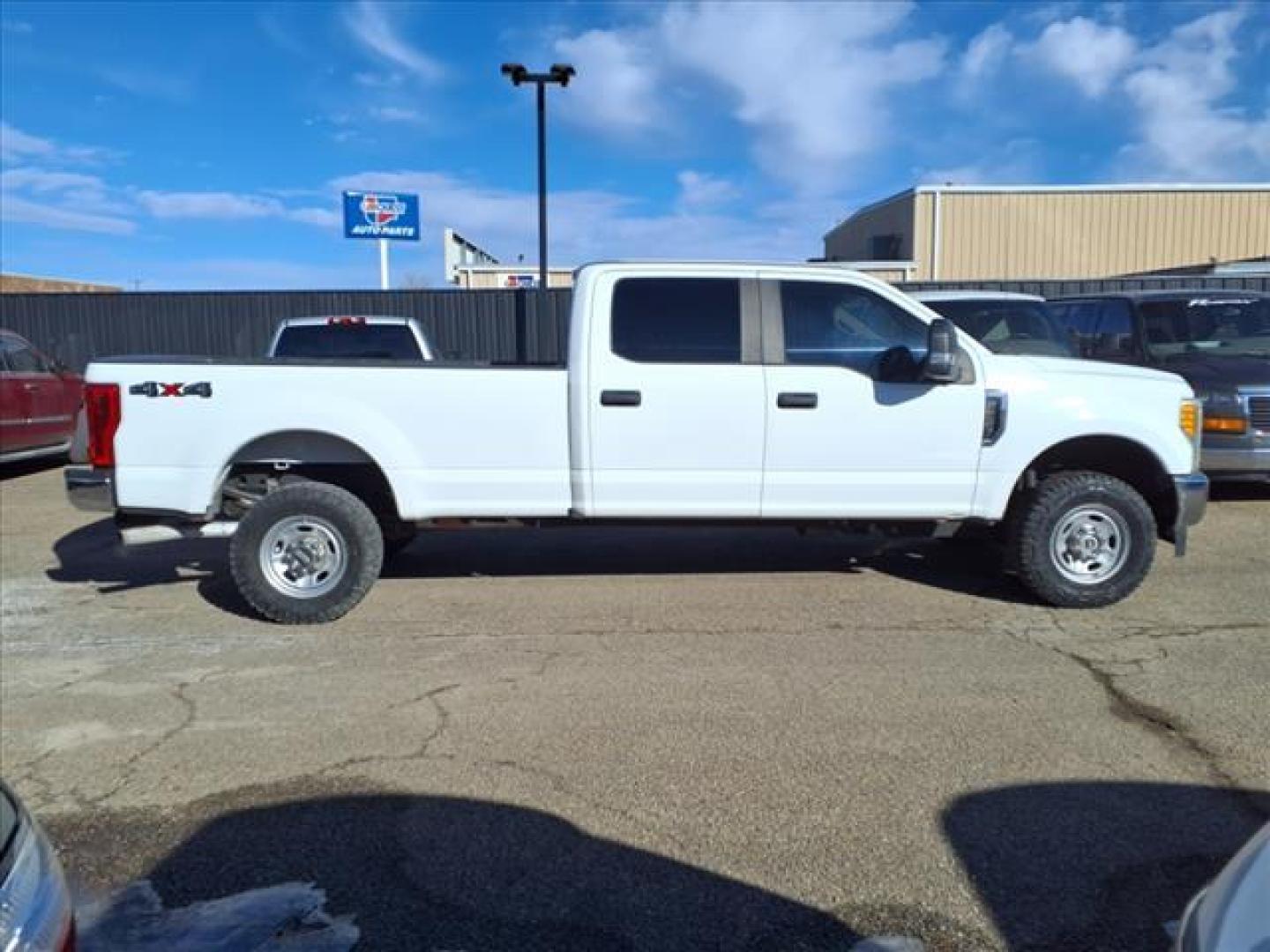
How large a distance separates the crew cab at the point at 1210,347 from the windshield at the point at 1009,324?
0.83 m

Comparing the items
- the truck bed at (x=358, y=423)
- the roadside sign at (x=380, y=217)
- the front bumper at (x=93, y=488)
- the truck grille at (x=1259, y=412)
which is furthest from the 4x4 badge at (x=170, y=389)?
the roadside sign at (x=380, y=217)

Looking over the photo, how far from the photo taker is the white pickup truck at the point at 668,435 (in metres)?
5.40

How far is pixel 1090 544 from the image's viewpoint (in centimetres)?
570

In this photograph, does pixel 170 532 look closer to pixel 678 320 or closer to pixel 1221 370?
pixel 678 320

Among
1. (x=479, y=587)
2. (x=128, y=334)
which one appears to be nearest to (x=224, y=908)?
(x=479, y=587)

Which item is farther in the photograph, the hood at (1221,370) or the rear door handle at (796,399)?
the hood at (1221,370)

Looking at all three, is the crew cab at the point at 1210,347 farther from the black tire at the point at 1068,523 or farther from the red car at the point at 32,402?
the red car at the point at 32,402

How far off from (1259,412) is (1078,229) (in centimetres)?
2113

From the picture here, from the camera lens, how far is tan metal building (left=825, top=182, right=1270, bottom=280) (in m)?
26.7

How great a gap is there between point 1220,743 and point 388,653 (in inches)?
156

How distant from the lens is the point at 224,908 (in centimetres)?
280

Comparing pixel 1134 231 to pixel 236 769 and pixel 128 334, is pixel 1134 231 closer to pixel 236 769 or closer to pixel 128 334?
pixel 128 334

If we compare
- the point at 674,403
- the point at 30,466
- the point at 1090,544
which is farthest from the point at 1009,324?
the point at 30,466

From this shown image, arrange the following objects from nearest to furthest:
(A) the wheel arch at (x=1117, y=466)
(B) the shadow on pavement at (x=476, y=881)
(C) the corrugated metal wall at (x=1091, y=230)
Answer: (B) the shadow on pavement at (x=476, y=881), (A) the wheel arch at (x=1117, y=466), (C) the corrugated metal wall at (x=1091, y=230)
